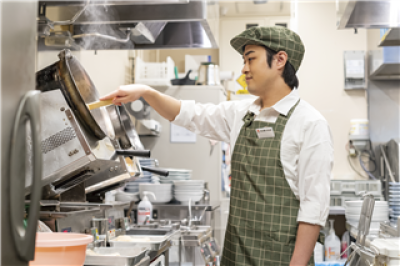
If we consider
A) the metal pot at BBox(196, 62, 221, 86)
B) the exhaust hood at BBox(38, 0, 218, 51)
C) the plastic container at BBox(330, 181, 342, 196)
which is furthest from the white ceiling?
the exhaust hood at BBox(38, 0, 218, 51)

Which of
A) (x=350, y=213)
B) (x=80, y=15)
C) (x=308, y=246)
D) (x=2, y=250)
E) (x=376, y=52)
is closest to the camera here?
(x=2, y=250)

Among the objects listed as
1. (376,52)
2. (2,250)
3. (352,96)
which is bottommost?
(2,250)

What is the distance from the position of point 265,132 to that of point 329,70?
3518mm

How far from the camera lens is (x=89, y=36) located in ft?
8.04

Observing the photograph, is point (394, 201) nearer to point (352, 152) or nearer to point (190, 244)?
point (352, 152)

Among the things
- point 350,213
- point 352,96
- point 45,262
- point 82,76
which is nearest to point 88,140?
point 82,76

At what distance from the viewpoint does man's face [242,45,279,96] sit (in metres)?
1.61

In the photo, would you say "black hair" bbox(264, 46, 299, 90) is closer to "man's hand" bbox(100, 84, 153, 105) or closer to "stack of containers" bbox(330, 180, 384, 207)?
"man's hand" bbox(100, 84, 153, 105)

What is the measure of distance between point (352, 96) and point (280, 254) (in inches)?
145

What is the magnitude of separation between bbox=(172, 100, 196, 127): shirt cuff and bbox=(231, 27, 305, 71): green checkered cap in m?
0.31

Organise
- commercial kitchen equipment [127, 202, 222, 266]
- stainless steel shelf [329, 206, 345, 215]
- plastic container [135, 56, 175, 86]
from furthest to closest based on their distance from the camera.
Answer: plastic container [135, 56, 175, 86] → stainless steel shelf [329, 206, 345, 215] → commercial kitchen equipment [127, 202, 222, 266]

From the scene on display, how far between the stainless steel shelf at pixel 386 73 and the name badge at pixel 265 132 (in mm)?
3144

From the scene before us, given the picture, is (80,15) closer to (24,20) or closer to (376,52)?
(24,20)

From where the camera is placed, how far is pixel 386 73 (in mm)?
4629
